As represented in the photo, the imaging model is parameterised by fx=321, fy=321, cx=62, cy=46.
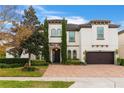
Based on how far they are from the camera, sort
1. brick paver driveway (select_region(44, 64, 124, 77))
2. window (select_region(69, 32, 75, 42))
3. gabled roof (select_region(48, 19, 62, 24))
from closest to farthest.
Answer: brick paver driveway (select_region(44, 64, 124, 77)) < gabled roof (select_region(48, 19, 62, 24)) < window (select_region(69, 32, 75, 42))

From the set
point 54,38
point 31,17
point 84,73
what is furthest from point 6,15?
point 54,38

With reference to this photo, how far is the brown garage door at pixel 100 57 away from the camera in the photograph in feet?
129

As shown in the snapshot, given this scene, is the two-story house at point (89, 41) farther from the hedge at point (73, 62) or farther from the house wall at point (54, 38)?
the hedge at point (73, 62)

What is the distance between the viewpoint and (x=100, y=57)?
39.5m

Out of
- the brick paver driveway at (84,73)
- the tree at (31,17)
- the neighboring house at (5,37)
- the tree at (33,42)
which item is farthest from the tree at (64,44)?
the neighboring house at (5,37)

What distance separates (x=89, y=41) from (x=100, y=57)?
245 cm

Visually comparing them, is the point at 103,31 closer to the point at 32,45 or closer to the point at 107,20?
the point at 107,20

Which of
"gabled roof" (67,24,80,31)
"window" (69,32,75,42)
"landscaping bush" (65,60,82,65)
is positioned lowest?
"landscaping bush" (65,60,82,65)

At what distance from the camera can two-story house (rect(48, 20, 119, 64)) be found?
3869 centimetres

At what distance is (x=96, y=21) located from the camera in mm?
38500

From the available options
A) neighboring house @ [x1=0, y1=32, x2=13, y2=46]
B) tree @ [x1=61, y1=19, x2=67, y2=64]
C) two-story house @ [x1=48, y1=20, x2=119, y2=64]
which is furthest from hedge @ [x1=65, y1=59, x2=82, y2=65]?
neighboring house @ [x1=0, y1=32, x2=13, y2=46]

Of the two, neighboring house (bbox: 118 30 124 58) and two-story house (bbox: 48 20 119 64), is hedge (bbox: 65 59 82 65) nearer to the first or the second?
two-story house (bbox: 48 20 119 64)
